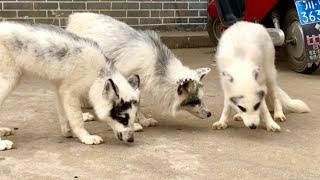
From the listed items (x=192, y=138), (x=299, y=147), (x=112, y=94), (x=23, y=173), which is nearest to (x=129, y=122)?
(x=112, y=94)

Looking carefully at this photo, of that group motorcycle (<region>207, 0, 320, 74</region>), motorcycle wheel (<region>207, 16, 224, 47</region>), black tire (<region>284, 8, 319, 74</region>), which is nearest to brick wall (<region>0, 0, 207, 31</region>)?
motorcycle wheel (<region>207, 16, 224, 47</region>)

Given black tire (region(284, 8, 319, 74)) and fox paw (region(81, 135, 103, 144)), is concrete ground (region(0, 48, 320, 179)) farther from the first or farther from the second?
black tire (region(284, 8, 319, 74))

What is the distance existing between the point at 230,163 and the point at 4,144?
1.69 metres

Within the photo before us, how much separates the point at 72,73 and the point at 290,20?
392 centimetres

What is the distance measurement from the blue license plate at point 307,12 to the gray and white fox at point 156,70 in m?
2.52

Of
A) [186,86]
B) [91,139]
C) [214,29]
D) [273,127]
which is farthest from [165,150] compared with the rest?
[214,29]

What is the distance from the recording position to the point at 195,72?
188 inches

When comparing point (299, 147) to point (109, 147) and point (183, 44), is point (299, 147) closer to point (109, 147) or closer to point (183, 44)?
point (109, 147)

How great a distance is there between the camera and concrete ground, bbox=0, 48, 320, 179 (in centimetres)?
377

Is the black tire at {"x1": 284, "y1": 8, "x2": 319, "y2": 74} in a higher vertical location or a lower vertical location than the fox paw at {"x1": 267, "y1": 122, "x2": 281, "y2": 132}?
higher

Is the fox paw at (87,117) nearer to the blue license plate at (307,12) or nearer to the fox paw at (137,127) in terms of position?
the fox paw at (137,127)

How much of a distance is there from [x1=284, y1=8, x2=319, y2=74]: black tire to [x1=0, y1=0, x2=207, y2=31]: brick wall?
255cm

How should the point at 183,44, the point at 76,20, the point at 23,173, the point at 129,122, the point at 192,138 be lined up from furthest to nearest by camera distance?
the point at 183,44
the point at 76,20
the point at 192,138
the point at 129,122
the point at 23,173

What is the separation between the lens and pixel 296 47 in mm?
7223
